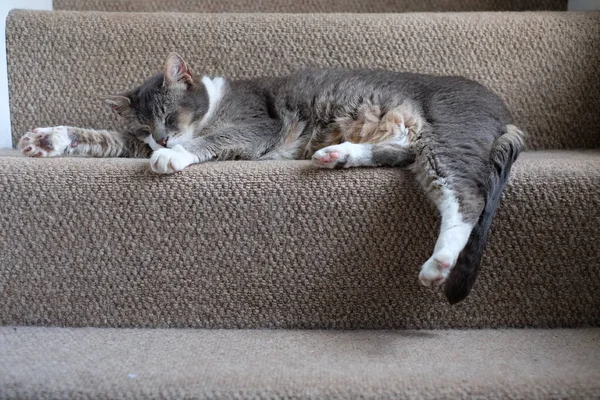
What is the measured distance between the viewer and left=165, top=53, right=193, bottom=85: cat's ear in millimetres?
1458

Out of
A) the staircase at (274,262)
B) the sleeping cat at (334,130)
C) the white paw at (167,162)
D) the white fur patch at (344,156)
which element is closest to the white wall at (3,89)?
the sleeping cat at (334,130)

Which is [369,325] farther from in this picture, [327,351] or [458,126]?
[458,126]

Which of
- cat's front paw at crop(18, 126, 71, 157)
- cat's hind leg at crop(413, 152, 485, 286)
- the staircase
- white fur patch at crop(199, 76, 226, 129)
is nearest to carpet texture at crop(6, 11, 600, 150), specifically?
Answer: white fur patch at crop(199, 76, 226, 129)

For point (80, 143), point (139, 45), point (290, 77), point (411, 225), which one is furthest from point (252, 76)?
point (411, 225)

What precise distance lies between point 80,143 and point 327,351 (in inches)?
34.0

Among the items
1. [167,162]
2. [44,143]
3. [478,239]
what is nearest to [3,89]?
[44,143]

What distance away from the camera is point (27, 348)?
3.41 feet

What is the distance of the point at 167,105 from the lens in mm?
1488

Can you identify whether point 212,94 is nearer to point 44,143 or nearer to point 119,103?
point 119,103

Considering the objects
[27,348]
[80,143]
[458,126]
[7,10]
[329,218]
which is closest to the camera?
[27,348]

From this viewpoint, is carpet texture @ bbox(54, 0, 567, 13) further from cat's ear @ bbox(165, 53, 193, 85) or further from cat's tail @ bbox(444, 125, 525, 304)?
cat's tail @ bbox(444, 125, 525, 304)

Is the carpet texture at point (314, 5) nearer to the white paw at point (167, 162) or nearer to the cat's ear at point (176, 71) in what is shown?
the cat's ear at point (176, 71)

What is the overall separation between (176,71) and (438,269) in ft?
2.76

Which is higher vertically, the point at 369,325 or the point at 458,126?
the point at 458,126
